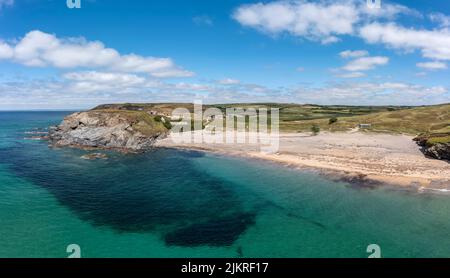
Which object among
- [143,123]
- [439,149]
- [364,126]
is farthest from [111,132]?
[364,126]

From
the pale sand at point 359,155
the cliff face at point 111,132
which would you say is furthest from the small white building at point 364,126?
the cliff face at point 111,132

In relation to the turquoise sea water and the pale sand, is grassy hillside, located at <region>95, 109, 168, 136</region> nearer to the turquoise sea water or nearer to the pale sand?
the pale sand

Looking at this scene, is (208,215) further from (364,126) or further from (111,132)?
(364,126)

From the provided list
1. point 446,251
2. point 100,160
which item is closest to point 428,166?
point 446,251

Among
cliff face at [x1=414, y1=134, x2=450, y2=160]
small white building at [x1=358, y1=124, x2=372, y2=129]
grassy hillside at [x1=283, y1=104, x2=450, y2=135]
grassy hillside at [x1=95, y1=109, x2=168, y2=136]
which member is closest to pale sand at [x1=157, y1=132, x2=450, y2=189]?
cliff face at [x1=414, y1=134, x2=450, y2=160]

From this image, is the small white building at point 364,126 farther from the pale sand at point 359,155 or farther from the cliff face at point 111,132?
the cliff face at point 111,132
